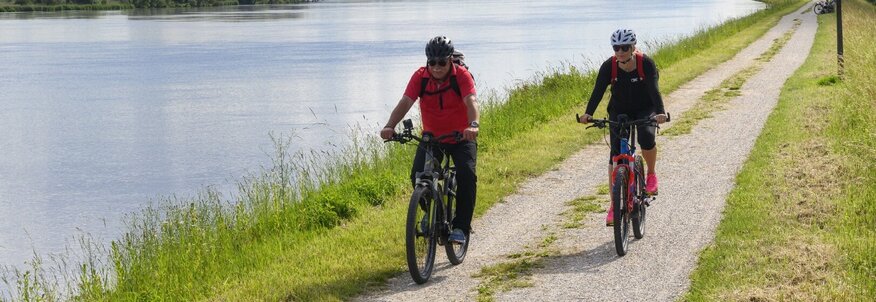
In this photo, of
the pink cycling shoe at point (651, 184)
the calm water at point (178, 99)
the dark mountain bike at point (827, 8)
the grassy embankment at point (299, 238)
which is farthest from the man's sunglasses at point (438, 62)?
the dark mountain bike at point (827, 8)

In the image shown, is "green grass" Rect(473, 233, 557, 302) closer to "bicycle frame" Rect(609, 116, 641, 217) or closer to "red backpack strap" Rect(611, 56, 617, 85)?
"bicycle frame" Rect(609, 116, 641, 217)

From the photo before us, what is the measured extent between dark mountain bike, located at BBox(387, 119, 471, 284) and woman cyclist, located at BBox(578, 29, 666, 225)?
1.22 metres

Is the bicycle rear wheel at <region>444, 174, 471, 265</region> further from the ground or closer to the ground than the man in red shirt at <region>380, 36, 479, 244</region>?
closer to the ground

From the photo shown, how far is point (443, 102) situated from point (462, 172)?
1.87 ft

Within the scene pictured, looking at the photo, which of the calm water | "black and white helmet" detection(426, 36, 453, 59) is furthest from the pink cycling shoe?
the calm water

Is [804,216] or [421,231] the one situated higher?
[421,231]

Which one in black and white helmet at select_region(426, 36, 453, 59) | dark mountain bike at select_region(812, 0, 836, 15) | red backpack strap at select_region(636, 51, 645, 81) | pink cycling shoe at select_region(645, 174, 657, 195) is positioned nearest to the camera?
black and white helmet at select_region(426, 36, 453, 59)

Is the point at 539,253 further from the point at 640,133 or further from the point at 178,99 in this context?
the point at 178,99

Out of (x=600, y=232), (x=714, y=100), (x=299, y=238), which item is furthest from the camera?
(x=714, y=100)

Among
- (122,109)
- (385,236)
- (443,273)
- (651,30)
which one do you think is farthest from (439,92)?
(651,30)

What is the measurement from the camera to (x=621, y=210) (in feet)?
27.5

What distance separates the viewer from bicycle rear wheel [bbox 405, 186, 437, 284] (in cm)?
739

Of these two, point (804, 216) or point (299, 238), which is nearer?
point (804, 216)

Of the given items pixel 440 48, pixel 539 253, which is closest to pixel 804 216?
pixel 539 253
